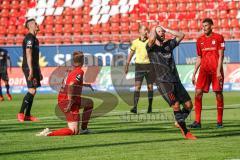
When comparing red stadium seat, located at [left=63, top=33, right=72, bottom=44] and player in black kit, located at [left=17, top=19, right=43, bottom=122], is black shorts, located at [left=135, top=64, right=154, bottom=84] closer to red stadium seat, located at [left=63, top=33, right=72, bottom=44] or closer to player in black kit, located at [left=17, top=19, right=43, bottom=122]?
player in black kit, located at [left=17, top=19, right=43, bottom=122]

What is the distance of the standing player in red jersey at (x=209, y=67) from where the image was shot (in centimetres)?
1515

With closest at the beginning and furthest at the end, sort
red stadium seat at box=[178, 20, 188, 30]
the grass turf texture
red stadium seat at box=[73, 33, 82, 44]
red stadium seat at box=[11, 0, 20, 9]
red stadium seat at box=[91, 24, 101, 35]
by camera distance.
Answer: the grass turf texture < red stadium seat at box=[73, 33, 82, 44] < red stadium seat at box=[178, 20, 188, 30] < red stadium seat at box=[91, 24, 101, 35] < red stadium seat at box=[11, 0, 20, 9]

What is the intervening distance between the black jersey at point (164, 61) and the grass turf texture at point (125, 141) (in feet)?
3.55

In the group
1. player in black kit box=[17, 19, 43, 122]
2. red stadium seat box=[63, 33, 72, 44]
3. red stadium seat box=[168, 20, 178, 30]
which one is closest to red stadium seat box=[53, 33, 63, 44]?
red stadium seat box=[63, 33, 72, 44]

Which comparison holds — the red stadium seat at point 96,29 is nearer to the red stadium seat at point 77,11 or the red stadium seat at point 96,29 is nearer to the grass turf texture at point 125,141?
the red stadium seat at point 77,11

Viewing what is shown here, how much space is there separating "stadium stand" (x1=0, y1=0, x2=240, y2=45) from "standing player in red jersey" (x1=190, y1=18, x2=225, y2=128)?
17.8 metres

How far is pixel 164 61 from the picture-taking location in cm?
1414

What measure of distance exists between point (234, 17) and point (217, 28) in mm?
1012

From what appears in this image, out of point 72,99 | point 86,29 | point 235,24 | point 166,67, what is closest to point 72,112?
point 72,99

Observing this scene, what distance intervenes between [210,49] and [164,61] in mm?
1661

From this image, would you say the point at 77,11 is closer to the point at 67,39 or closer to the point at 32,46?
the point at 67,39

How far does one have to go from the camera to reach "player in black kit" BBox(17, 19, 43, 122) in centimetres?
1723

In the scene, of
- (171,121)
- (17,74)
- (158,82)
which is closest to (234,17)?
(17,74)

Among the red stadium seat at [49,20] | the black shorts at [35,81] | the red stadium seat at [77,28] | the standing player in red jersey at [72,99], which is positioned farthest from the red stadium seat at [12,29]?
the standing player in red jersey at [72,99]
